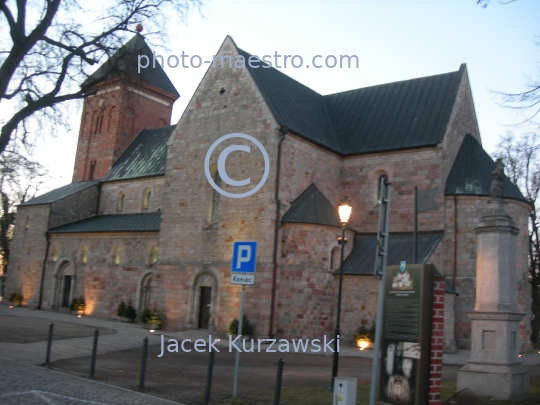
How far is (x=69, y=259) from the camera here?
33750 millimetres

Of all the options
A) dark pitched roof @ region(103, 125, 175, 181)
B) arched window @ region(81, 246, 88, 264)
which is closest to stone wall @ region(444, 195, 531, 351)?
dark pitched roof @ region(103, 125, 175, 181)

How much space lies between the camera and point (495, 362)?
10.9m

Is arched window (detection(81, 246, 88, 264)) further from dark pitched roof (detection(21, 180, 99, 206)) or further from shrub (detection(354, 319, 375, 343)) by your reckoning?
shrub (detection(354, 319, 375, 343))

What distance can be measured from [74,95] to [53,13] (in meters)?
2.19

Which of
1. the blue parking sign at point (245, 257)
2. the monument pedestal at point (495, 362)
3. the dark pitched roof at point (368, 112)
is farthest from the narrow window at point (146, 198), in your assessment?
the monument pedestal at point (495, 362)

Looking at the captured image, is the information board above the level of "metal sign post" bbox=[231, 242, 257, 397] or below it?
below

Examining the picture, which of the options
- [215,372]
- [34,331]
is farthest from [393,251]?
[34,331]

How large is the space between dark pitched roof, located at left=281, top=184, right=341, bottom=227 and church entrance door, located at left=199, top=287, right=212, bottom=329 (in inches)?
190

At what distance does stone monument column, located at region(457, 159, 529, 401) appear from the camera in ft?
35.1

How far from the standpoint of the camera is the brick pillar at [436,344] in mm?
7968

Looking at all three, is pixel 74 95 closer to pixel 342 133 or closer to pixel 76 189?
pixel 342 133

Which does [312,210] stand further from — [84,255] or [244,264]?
[84,255]

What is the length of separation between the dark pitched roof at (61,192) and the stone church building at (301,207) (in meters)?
6.50

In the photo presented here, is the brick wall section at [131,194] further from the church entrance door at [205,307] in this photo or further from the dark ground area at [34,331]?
the dark ground area at [34,331]
